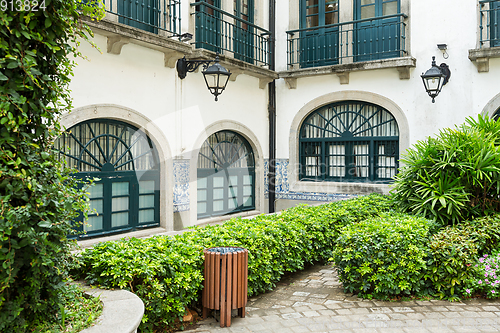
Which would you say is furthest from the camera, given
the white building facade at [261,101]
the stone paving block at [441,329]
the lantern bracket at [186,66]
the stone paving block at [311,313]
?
the lantern bracket at [186,66]

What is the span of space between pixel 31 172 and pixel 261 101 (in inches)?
363

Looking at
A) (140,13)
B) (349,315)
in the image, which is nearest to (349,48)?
(140,13)

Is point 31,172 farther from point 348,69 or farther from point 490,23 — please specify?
point 490,23

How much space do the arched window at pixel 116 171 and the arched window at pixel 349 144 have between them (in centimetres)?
465

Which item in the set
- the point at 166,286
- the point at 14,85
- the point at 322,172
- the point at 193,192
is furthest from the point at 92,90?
the point at 322,172

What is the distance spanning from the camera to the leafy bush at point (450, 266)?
17.1ft

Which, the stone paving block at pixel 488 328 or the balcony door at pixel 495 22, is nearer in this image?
the stone paving block at pixel 488 328

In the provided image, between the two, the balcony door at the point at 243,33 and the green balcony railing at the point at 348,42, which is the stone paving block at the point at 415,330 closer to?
the green balcony railing at the point at 348,42

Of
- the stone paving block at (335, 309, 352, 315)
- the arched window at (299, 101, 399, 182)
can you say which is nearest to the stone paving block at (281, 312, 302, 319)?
the stone paving block at (335, 309, 352, 315)

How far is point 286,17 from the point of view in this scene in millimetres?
11836

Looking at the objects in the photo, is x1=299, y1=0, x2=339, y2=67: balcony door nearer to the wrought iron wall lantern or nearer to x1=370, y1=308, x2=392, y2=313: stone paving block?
the wrought iron wall lantern

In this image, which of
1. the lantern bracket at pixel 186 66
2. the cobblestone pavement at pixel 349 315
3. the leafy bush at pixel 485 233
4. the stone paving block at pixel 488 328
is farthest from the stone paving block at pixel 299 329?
the lantern bracket at pixel 186 66

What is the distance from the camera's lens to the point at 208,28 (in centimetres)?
957

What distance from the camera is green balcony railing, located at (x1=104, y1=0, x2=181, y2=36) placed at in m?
7.80
